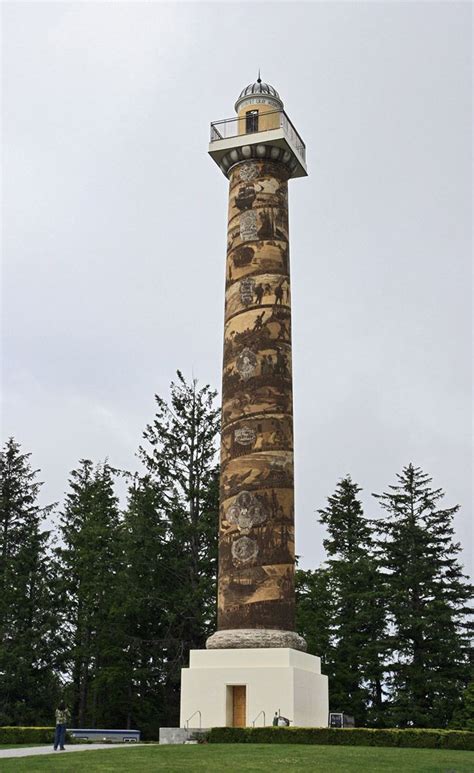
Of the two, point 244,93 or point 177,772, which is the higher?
point 244,93

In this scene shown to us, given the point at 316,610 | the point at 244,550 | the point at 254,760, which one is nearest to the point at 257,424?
the point at 244,550

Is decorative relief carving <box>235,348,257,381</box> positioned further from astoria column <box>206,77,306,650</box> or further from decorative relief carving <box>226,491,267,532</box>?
decorative relief carving <box>226,491,267,532</box>

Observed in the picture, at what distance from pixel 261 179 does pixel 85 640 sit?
19.5 meters

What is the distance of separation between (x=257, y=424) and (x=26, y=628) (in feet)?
54.4

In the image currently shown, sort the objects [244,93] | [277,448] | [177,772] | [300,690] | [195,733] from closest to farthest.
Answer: [177,772] < [195,733] < [300,690] < [277,448] < [244,93]

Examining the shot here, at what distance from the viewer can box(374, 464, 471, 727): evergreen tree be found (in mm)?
32656

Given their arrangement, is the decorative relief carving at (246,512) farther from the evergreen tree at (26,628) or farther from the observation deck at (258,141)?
the evergreen tree at (26,628)

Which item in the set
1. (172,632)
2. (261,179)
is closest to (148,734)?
(172,632)

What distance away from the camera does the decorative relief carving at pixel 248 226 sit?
82.7ft

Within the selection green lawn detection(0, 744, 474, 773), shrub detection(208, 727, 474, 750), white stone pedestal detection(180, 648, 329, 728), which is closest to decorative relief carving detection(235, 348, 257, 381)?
white stone pedestal detection(180, 648, 329, 728)

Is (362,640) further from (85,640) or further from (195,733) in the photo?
(195,733)

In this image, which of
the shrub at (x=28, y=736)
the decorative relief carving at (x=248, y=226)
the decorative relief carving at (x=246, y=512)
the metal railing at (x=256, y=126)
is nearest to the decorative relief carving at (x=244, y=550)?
the decorative relief carving at (x=246, y=512)

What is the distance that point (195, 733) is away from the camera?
19438mm

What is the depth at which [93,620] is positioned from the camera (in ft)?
113
